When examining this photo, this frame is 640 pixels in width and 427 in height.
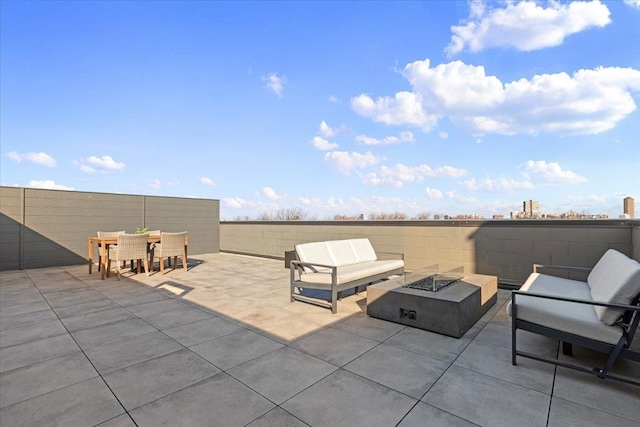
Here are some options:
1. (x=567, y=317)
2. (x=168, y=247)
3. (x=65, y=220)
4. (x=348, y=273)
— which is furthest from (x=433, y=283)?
(x=65, y=220)

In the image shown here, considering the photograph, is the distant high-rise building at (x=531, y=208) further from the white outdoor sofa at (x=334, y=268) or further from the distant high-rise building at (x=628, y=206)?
the white outdoor sofa at (x=334, y=268)

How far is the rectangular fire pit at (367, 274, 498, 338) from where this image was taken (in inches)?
107

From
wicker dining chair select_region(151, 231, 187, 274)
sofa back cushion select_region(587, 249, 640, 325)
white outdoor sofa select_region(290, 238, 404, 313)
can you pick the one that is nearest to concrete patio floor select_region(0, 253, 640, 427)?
white outdoor sofa select_region(290, 238, 404, 313)

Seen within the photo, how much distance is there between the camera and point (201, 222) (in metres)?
10.6

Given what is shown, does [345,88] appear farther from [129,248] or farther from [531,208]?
[129,248]

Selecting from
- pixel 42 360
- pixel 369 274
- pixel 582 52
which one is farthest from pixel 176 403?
pixel 582 52

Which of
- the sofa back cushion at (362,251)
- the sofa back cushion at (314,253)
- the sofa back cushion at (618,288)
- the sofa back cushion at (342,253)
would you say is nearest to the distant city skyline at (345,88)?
the sofa back cushion at (362,251)

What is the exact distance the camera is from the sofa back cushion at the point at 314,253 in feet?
13.2

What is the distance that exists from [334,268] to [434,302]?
1136 mm

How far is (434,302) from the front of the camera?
110 inches

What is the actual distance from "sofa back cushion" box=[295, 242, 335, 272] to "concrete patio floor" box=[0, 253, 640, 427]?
26.8 inches

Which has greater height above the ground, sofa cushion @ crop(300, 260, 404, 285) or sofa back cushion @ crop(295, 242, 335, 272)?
sofa back cushion @ crop(295, 242, 335, 272)

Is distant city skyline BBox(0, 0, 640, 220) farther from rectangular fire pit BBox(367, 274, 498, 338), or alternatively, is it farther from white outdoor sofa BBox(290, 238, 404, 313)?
rectangular fire pit BBox(367, 274, 498, 338)

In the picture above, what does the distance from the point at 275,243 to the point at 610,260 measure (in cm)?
692
